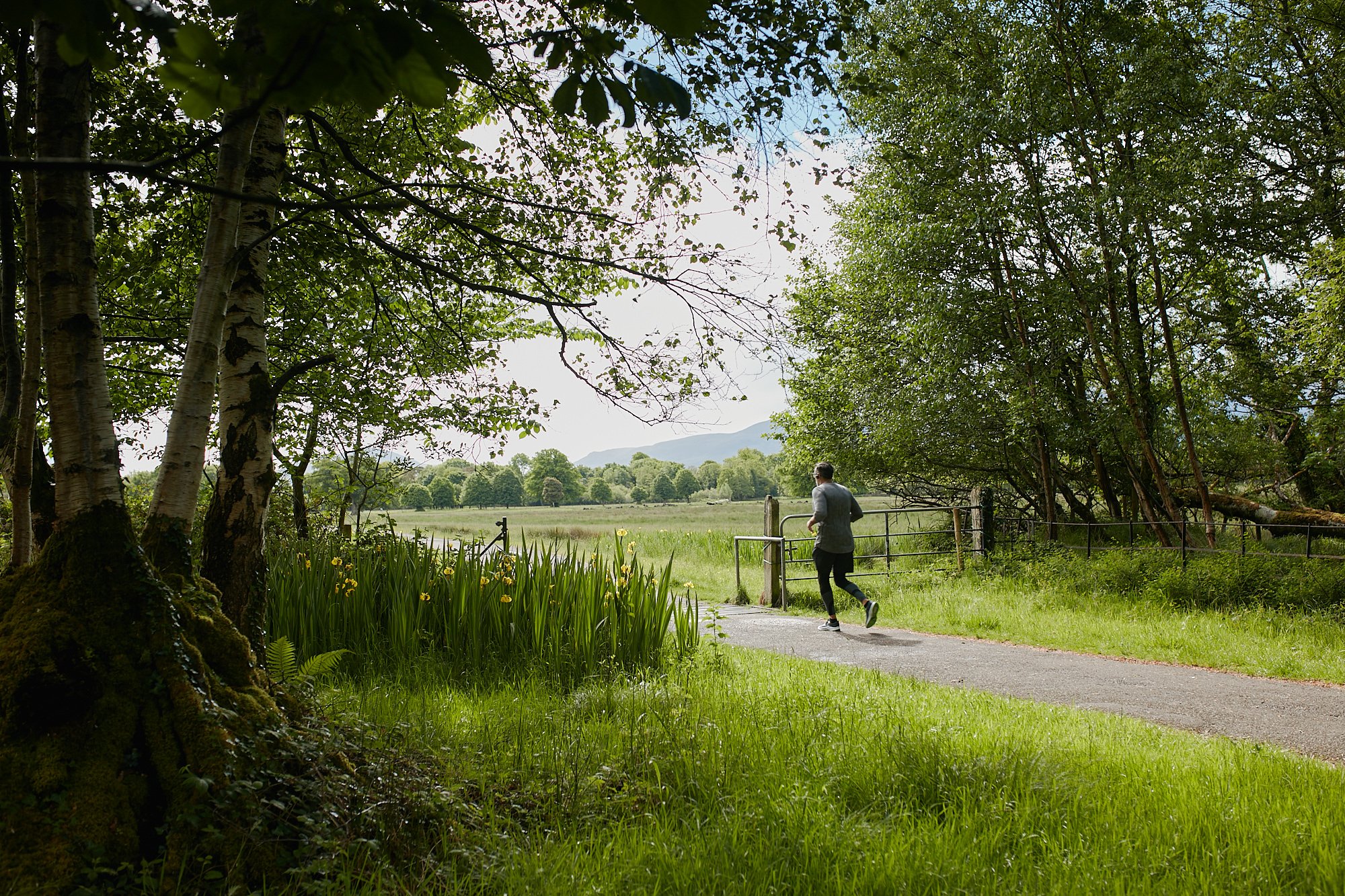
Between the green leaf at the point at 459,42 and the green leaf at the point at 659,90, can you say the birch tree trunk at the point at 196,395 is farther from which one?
the green leaf at the point at 659,90

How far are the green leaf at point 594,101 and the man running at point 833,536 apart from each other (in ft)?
24.2

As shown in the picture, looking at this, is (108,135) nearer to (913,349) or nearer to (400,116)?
(400,116)

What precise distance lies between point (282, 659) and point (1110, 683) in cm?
577

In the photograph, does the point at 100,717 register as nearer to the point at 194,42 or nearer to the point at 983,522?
the point at 194,42

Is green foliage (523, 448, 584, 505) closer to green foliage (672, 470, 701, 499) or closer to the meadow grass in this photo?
green foliage (672, 470, 701, 499)

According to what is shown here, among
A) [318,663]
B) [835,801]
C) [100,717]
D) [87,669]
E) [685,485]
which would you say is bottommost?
[835,801]

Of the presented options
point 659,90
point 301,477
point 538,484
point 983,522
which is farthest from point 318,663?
point 538,484

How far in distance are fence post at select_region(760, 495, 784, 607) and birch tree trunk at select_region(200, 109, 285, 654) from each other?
25.0ft

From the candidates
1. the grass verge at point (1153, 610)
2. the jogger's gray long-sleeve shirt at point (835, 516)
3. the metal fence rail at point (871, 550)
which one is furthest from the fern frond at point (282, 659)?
the metal fence rail at point (871, 550)

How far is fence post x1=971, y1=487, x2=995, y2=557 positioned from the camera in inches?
496

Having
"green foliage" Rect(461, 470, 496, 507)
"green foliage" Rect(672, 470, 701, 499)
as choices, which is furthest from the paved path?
"green foliage" Rect(672, 470, 701, 499)

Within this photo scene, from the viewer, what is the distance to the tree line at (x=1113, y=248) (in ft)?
35.4

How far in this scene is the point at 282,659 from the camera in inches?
139

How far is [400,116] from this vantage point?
23.8 ft
